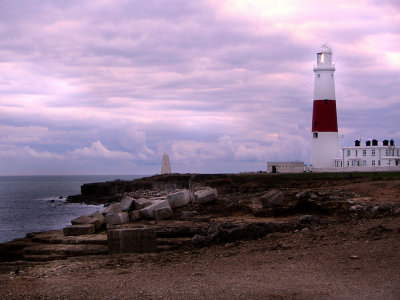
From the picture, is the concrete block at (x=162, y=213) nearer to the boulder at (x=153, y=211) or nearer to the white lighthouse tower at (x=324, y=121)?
the boulder at (x=153, y=211)

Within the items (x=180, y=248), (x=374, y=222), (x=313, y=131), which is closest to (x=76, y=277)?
(x=180, y=248)

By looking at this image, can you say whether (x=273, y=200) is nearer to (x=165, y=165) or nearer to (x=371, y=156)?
(x=371, y=156)

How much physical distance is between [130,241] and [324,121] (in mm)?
36318

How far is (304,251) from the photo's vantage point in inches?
501

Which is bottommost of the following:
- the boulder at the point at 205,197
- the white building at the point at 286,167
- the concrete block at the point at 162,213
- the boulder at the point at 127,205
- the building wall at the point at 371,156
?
the concrete block at the point at 162,213

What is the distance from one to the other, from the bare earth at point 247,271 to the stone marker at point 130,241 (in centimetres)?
41

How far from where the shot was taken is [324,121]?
4831 cm

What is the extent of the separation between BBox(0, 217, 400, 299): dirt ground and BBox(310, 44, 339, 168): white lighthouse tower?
112 ft

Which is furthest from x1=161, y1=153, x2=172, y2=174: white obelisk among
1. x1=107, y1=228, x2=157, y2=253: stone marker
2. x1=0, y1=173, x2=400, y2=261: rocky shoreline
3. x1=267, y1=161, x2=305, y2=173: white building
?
x1=107, y1=228, x2=157, y2=253: stone marker

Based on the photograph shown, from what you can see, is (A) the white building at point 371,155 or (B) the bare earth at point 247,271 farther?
(A) the white building at point 371,155

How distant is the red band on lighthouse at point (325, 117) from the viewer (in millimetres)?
48219

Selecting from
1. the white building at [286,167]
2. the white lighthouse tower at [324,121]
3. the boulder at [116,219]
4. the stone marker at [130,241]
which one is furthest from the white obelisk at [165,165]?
the stone marker at [130,241]

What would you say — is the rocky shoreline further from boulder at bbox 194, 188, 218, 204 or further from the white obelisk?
the white obelisk

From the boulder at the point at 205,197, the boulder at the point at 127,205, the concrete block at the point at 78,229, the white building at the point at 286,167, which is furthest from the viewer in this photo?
the white building at the point at 286,167
